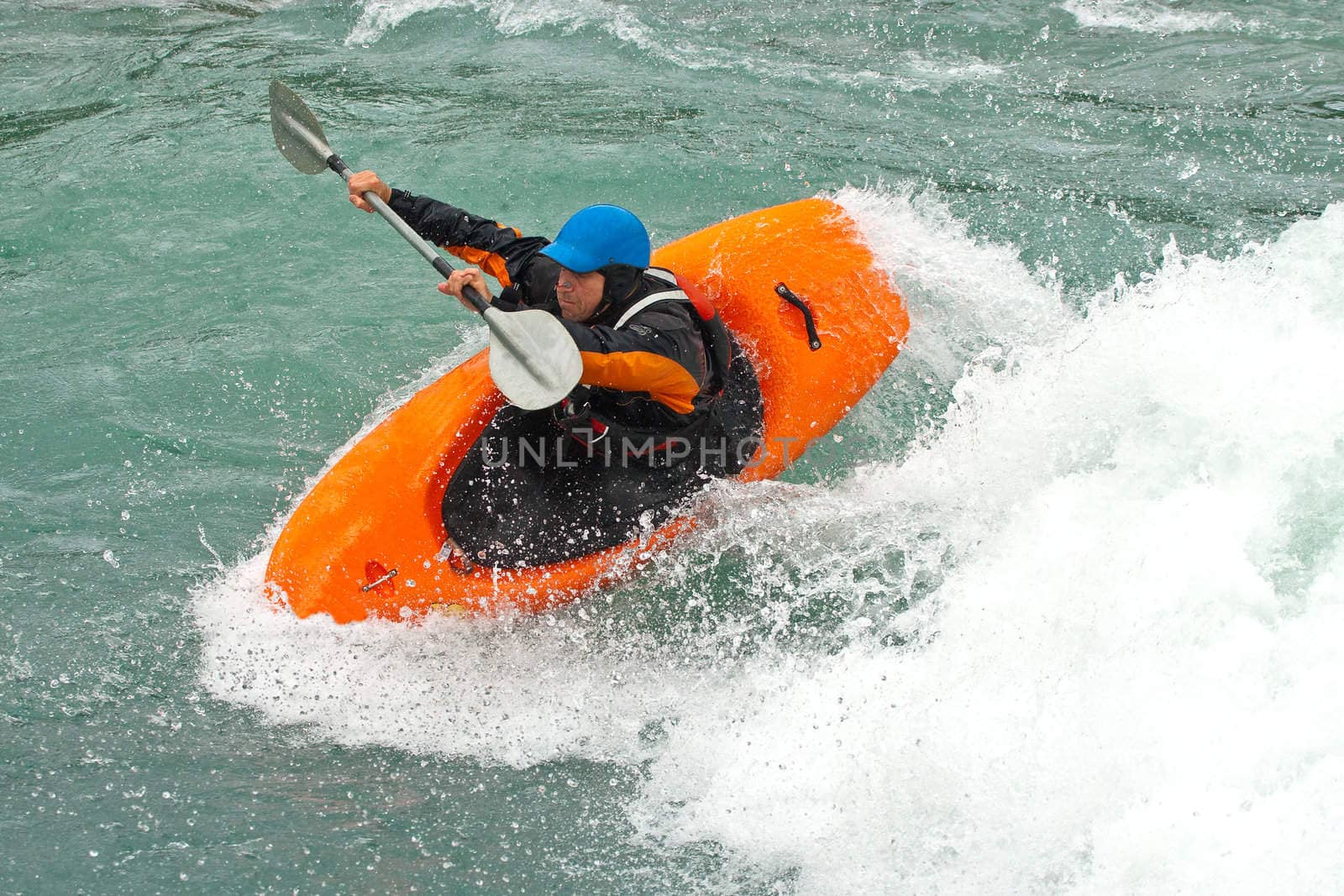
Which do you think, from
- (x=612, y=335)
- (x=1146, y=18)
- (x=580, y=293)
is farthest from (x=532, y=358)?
(x=1146, y=18)

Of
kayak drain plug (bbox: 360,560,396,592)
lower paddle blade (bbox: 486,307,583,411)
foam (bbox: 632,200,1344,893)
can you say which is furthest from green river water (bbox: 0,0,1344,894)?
lower paddle blade (bbox: 486,307,583,411)

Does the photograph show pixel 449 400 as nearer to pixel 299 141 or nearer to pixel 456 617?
pixel 456 617

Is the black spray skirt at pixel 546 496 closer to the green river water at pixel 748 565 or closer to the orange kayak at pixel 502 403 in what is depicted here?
the orange kayak at pixel 502 403

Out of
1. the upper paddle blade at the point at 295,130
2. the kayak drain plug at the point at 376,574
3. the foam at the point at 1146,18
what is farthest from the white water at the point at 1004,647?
the foam at the point at 1146,18

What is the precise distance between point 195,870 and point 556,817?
0.86 meters

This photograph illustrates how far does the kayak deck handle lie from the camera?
3811 millimetres

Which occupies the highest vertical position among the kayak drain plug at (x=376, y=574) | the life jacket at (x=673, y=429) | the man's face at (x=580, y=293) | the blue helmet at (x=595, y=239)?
the blue helmet at (x=595, y=239)

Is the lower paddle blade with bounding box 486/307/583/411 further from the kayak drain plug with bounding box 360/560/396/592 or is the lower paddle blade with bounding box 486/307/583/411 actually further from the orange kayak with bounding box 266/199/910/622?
the kayak drain plug with bounding box 360/560/396/592

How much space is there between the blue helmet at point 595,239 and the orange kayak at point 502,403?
65 centimetres

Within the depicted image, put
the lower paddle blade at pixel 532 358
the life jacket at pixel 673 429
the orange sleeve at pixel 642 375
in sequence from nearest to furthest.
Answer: the lower paddle blade at pixel 532 358 < the orange sleeve at pixel 642 375 < the life jacket at pixel 673 429

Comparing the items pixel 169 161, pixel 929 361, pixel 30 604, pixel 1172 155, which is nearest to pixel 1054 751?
pixel 929 361

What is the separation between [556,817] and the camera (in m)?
2.92

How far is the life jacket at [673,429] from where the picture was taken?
3.37m

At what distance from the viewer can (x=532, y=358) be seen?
3.07 metres
